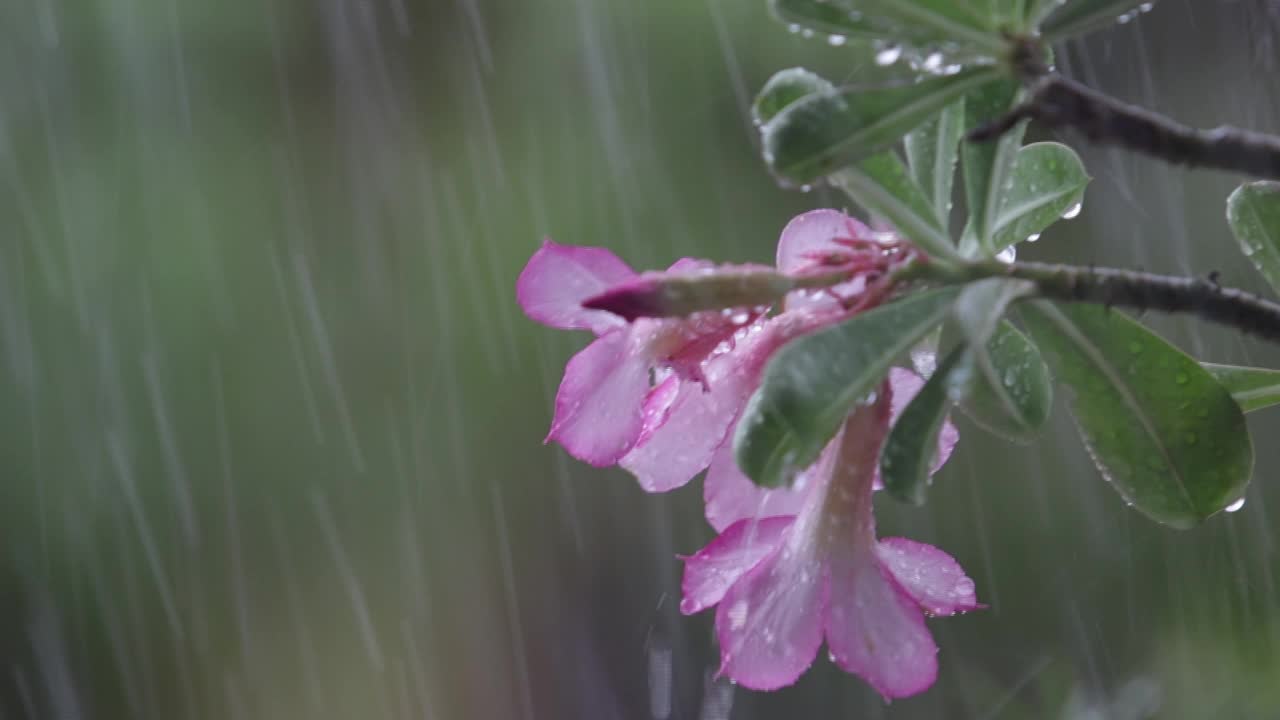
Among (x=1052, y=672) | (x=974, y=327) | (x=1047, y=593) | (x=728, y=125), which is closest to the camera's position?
(x=974, y=327)

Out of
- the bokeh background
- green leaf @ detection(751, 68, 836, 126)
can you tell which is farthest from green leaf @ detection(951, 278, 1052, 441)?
the bokeh background

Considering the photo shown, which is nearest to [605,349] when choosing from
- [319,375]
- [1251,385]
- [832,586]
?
[832,586]

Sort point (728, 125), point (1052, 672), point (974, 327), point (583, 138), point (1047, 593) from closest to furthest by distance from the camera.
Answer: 1. point (974, 327)
2. point (1052, 672)
3. point (1047, 593)
4. point (728, 125)
5. point (583, 138)

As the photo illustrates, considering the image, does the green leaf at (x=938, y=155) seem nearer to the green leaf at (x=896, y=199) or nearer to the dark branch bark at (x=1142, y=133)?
the green leaf at (x=896, y=199)

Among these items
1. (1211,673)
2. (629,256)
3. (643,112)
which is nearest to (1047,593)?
(1211,673)

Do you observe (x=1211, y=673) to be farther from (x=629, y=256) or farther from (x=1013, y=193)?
(x=629, y=256)

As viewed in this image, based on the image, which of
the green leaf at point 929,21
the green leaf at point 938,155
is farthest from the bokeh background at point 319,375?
the green leaf at point 929,21

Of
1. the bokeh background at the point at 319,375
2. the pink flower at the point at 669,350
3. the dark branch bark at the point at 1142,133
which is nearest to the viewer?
the dark branch bark at the point at 1142,133
